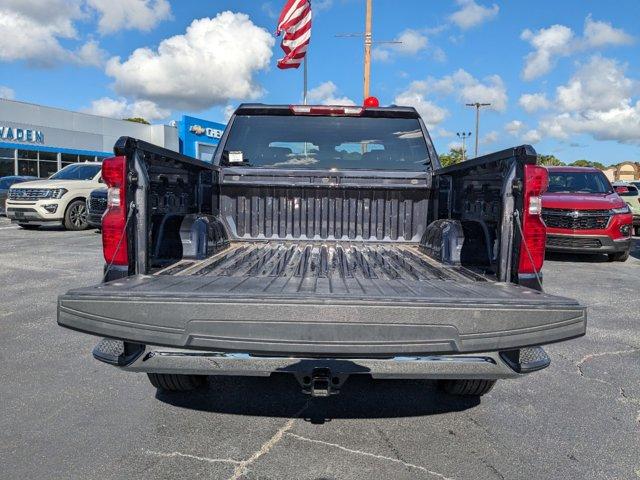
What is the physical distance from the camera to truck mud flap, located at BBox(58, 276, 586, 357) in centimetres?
217

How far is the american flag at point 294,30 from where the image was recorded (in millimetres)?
13484

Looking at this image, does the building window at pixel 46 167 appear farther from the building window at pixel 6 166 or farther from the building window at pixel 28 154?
the building window at pixel 6 166

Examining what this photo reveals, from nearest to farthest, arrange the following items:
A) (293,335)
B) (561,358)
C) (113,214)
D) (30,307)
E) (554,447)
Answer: (293,335) → (113,214) → (554,447) → (561,358) → (30,307)

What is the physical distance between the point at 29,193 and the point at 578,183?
1312cm

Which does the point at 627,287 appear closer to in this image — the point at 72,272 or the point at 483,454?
the point at 483,454

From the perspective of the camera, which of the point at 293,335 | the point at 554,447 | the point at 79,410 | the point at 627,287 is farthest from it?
the point at 627,287

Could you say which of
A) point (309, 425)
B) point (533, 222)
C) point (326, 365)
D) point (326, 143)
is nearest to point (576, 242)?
point (326, 143)

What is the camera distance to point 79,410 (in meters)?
3.17

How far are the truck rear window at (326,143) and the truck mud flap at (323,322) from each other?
2544 millimetres

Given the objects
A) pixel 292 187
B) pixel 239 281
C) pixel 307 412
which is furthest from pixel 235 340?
pixel 292 187

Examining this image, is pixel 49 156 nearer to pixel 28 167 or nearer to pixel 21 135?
pixel 28 167

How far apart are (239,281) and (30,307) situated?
13.6ft

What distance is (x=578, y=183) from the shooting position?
34.3ft

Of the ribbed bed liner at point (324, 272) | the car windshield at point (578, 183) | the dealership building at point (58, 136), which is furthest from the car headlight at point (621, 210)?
the dealership building at point (58, 136)
